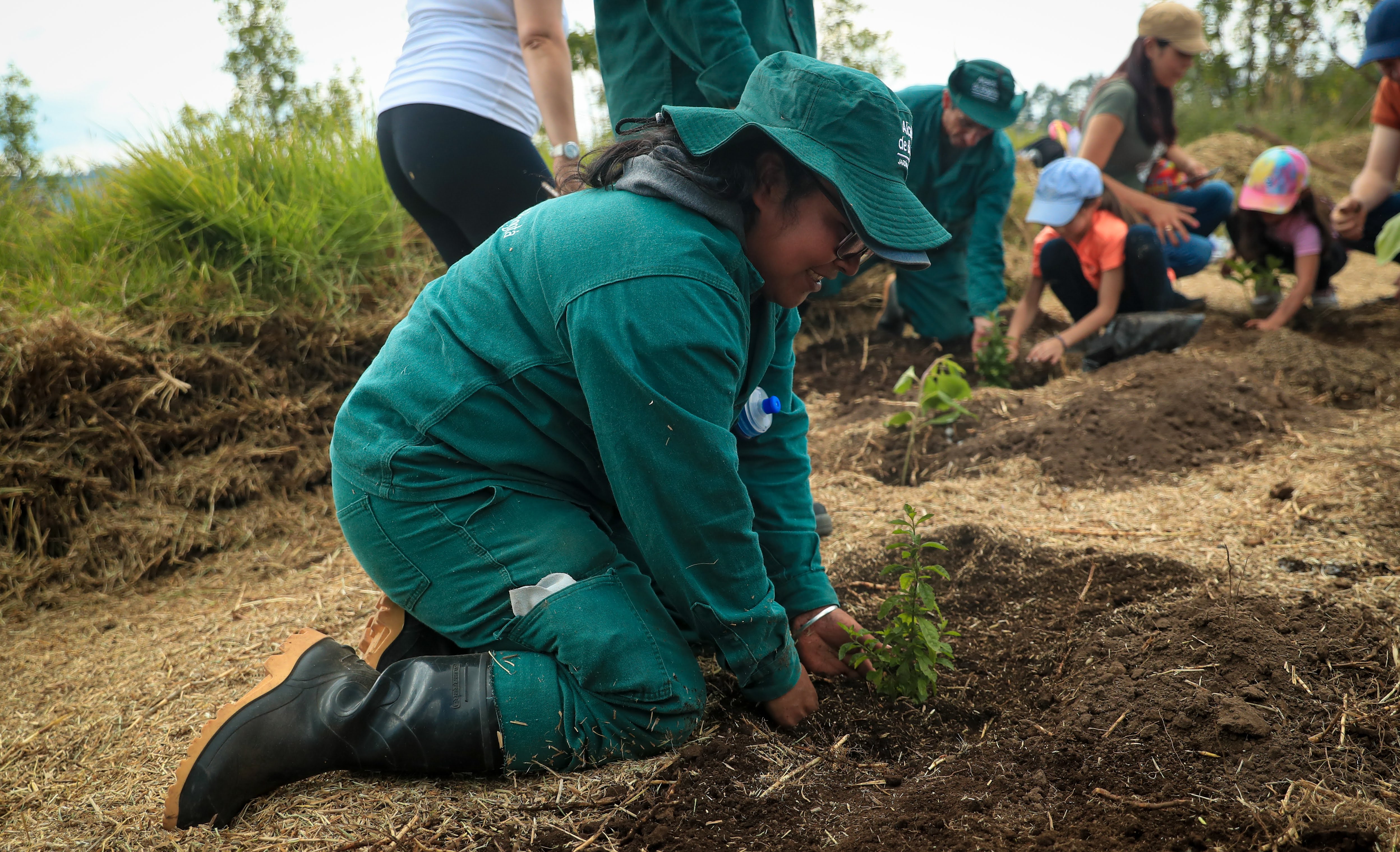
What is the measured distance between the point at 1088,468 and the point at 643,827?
215 centimetres

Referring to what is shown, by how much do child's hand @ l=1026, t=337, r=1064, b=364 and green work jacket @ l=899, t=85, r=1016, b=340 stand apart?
0.96 ft

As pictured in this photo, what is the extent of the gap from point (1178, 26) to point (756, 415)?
3702 mm

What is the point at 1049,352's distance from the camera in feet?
13.5

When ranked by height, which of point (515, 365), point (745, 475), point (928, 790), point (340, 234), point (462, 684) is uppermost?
point (340, 234)

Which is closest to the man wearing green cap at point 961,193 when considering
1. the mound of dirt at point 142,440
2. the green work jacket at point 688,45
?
the green work jacket at point 688,45

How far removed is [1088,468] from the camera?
295cm

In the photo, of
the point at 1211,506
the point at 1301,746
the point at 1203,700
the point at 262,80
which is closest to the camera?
the point at 1301,746

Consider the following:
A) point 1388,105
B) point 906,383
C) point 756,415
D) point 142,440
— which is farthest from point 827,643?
point 1388,105

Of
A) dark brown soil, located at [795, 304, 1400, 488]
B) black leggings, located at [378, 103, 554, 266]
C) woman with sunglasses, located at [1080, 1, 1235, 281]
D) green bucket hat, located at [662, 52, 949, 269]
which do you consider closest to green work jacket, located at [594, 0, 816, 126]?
black leggings, located at [378, 103, 554, 266]

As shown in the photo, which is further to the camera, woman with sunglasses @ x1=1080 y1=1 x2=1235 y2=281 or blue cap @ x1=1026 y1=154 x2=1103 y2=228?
woman with sunglasses @ x1=1080 y1=1 x2=1235 y2=281

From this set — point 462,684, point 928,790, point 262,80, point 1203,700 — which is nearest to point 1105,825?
point 928,790

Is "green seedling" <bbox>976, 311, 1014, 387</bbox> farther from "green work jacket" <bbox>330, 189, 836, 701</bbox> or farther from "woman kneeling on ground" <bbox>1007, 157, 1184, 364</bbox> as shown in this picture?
"green work jacket" <bbox>330, 189, 836, 701</bbox>

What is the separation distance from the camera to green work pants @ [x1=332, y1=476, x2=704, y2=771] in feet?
5.22

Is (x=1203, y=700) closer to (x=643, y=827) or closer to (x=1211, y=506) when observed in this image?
(x=643, y=827)
